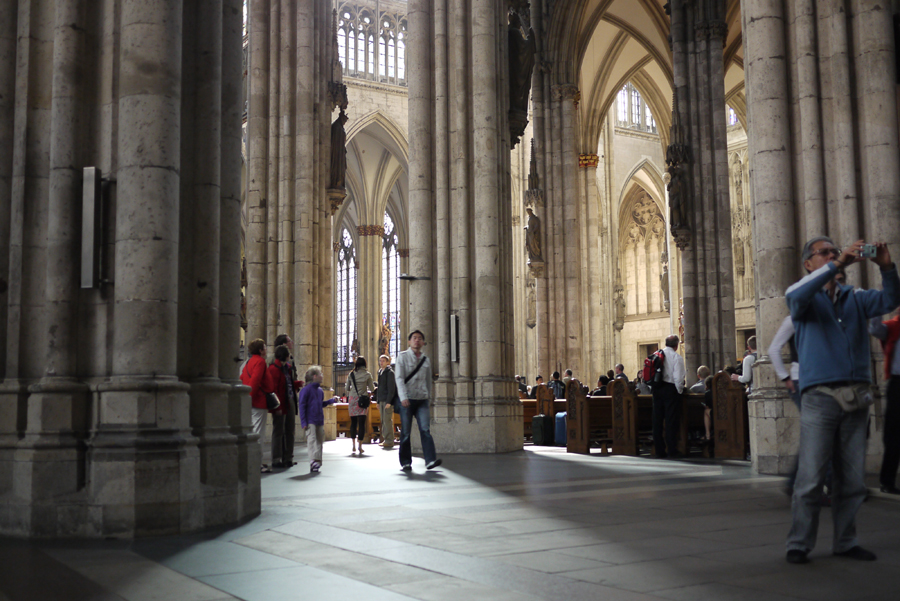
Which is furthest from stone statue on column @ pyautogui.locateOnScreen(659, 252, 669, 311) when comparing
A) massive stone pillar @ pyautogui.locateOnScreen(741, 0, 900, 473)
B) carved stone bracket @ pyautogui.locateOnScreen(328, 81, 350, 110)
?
massive stone pillar @ pyautogui.locateOnScreen(741, 0, 900, 473)

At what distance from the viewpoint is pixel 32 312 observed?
6359 mm

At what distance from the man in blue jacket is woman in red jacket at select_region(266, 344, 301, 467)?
7.64m

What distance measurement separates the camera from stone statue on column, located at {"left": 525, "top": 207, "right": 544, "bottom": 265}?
25.9 metres

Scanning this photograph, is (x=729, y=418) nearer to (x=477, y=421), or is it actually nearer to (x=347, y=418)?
(x=477, y=421)

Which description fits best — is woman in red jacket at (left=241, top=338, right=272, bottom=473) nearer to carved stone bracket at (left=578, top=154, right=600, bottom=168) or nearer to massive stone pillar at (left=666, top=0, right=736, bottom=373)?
massive stone pillar at (left=666, top=0, right=736, bottom=373)

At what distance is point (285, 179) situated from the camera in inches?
722

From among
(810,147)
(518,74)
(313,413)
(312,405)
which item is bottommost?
(313,413)

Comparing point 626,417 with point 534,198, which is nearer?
point 626,417

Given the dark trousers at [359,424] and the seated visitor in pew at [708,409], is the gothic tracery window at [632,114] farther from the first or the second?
the dark trousers at [359,424]

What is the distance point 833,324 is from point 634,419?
955 centimetres

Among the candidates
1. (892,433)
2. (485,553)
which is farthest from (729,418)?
(485,553)

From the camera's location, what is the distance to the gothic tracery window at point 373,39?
4231 centimetres

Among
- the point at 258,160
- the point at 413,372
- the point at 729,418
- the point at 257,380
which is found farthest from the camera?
the point at 258,160

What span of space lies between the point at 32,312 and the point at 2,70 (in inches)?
73.8
